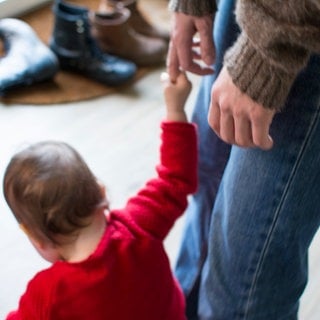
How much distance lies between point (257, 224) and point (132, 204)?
210mm

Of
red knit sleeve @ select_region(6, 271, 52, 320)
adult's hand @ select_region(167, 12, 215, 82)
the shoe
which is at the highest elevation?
adult's hand @ select_region(167, 12, 215, 82)

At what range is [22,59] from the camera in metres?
1.94

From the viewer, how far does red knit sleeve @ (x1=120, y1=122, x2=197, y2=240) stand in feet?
3.05

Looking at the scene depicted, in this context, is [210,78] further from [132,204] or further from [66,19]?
[66,19]

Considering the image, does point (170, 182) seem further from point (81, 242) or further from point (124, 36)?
point (124, 36)

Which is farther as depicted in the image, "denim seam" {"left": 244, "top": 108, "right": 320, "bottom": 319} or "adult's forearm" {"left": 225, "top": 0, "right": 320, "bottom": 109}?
"denim seam" {"left": 244, "top": 108, "right": 320, "bottom": 319}

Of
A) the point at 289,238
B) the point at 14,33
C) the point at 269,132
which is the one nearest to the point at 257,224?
the point at 289,238

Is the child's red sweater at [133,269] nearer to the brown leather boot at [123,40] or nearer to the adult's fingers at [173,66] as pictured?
the adult's fingers at [173,66]

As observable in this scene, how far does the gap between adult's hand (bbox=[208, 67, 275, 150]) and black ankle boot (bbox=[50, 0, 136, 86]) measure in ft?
4.21

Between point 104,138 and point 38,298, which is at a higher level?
point 38,298

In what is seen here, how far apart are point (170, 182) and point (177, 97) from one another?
5.6 inches

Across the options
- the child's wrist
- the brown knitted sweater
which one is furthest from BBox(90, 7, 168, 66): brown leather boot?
the brown knitted sweater

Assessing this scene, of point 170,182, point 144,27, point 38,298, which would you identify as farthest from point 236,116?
point 144,27

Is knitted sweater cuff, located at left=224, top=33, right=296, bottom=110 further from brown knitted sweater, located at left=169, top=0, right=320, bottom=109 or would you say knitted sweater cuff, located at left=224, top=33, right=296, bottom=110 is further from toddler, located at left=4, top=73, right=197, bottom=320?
toddler, located at left=4, top=73, right=197, bottom=320
